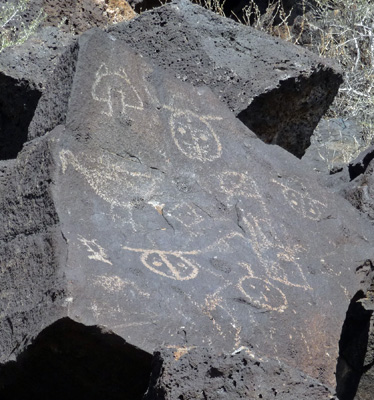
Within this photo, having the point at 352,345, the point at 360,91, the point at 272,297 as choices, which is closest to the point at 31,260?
the point at 272,297

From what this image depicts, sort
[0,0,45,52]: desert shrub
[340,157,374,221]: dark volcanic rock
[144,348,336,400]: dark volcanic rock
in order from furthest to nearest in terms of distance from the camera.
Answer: [0,0,45,52]: desert shrub → [340,157,374,221]: dark volcanic rock → [144,348,336,400]: dark volcanic rock

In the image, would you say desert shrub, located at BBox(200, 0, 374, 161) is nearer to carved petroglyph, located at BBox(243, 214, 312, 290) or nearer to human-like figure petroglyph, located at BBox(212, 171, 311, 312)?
human-like figure petroglyph, located at BBox(212, 171, 311, 312)

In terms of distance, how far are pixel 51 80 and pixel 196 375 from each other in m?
1.69

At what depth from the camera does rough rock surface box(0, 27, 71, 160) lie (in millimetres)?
4219

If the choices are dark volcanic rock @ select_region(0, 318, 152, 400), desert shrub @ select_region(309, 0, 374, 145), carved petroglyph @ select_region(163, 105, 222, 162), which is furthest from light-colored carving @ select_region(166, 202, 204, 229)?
desert shrub @ select_region(309, 0, 374, 145)

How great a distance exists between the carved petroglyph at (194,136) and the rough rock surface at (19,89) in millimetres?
759

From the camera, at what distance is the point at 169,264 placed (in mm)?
2994

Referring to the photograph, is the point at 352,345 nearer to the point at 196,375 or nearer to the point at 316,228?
the point at 316,228

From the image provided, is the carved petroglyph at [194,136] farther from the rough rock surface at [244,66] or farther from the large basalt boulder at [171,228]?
the rough rock surface at [244,66]

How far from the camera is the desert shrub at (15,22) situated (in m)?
5.35

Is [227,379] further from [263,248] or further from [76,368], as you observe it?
[263,248]

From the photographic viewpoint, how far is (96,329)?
2619 millimetres

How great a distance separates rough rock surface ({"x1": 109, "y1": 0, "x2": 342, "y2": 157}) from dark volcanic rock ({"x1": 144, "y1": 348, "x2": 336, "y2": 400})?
2.19m

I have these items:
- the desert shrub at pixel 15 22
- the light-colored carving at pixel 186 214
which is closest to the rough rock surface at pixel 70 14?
the desert shrub at pixel 15 22
